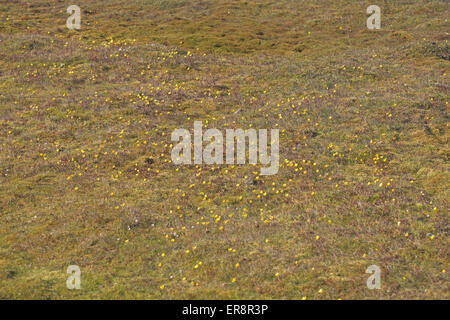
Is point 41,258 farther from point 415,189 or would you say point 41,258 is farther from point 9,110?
point 9,110

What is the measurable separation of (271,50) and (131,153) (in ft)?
74.6

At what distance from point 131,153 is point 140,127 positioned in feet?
11.2

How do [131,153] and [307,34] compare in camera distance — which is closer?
[131,153]

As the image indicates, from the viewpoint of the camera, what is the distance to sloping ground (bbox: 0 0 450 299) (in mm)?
13508

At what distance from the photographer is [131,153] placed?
915 inches

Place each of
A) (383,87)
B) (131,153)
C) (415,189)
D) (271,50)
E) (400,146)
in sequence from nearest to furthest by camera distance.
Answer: (415,189) < (400,146) < (131,153) < (383,87) < (271,50)

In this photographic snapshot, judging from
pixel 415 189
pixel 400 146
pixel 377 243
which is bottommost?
pixel 377 243

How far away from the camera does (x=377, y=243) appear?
1430 centimetres

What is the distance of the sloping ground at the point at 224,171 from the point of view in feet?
44.3

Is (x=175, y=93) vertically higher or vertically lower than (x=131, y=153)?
higher

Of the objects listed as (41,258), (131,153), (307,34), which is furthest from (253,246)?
(307,34)

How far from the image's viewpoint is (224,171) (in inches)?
825

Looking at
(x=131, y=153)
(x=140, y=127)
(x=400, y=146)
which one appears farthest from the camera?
(x=140, y=127)
